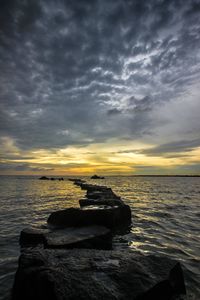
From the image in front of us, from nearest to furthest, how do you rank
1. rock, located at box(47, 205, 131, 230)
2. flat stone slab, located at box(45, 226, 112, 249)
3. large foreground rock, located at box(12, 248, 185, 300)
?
large foreground rock, located at box(12, 248, 185, 300) → flat stone slab, located at box(45, 226, 112, 249) → rock, located at box(47, 205, 131, 230)

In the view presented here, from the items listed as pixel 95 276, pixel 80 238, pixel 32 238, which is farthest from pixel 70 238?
pixel 95 276

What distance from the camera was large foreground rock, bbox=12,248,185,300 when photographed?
411cm

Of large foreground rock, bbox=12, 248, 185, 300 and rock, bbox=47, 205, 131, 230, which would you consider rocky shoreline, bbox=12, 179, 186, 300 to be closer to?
large foreground rock, bbox=12, 248, 185, 300

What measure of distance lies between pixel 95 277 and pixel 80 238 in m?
3.39

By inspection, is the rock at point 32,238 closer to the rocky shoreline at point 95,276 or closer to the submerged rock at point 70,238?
the submerged rock at point 70,238

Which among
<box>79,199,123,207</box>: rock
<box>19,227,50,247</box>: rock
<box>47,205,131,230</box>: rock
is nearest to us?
<box>19,227,50,247</box>: rock

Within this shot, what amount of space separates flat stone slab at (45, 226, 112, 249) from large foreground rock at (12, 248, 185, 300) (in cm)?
161

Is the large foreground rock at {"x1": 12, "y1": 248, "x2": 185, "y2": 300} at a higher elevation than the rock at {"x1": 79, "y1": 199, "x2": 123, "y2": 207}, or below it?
below

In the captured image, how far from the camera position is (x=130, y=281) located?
4.47 metres

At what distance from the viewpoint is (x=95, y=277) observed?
4.50m

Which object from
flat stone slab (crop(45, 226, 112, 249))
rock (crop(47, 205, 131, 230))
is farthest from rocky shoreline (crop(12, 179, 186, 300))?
rock (crop(47, 205, 131, 230))

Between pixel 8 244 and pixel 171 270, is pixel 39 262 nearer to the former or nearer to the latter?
pixel 171 270

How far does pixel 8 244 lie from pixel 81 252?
15.2 feet

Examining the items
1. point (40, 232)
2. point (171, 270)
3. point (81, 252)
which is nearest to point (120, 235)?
point (40, 232)
